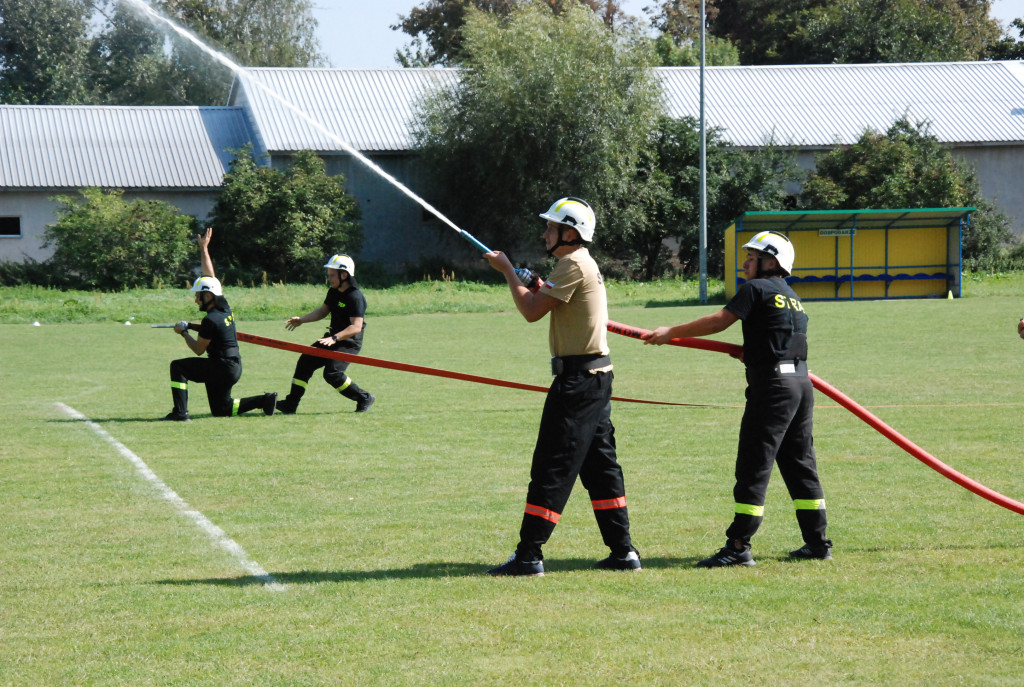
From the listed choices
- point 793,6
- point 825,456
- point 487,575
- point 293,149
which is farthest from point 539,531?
point 793,6

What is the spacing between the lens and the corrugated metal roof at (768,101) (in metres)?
47.8

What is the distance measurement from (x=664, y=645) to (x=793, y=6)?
228 feet

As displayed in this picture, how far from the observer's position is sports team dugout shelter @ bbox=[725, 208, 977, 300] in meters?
36.4

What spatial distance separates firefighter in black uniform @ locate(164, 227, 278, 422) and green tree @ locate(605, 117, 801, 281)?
33112 millimetres

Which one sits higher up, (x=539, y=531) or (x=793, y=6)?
(x=793, y=6)

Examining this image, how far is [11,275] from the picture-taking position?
4203cm

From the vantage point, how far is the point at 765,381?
6.70 m

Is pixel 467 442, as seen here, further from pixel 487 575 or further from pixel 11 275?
pixel 11 275

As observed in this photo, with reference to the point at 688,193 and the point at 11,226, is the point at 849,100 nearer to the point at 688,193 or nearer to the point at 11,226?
the point at 688,193

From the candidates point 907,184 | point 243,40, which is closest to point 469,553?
point 907,184

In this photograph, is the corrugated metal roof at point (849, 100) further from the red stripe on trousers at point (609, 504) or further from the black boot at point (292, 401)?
the red stripe on trousers at point (609, 504)

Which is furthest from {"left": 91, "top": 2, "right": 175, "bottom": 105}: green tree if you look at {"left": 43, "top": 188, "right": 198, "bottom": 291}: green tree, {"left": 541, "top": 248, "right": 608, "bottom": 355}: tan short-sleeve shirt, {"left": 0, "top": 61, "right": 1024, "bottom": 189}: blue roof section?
{"left": 541, "top": 248, "right": 608, "bottom": 355}: tan short-sleeve shirt

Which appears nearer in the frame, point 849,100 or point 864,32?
point 849,100

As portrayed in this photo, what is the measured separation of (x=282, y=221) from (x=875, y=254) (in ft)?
69.3
